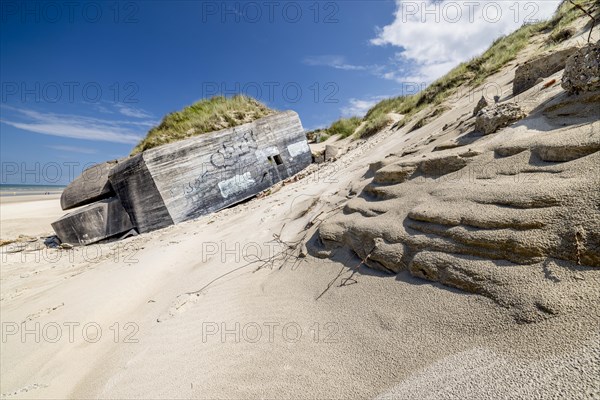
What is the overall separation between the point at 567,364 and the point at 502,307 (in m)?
0.28

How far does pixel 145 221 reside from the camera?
5.37 m

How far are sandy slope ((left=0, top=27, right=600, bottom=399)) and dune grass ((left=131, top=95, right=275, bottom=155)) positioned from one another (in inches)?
171

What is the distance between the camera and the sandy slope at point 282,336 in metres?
1.01

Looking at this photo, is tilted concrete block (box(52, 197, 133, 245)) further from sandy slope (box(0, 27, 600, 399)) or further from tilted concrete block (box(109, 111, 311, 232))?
sandy slope (box(0, 27, 600, 399))

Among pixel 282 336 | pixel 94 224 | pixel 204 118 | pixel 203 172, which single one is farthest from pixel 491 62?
pixel 94 224

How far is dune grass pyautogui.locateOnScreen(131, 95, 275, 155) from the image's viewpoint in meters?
6.96

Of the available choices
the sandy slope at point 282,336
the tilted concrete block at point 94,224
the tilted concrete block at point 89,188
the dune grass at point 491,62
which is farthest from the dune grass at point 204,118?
the sandy slope at point 282,336

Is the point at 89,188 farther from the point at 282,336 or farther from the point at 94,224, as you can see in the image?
the point at 282,336

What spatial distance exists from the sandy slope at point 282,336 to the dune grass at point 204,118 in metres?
4.34

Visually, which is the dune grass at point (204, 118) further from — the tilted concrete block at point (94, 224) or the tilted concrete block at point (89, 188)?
the tilted concrete block at point (94, 224)

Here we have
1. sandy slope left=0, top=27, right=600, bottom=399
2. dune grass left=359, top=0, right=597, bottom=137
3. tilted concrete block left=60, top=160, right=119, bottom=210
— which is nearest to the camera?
sandy slope left=0, top=27, right=600, bottom=399

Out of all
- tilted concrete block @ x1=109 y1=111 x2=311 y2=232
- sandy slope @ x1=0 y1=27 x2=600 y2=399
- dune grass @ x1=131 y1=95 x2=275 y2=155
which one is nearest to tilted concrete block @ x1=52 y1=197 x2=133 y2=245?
tilted concrete block @ x1=109 y1=111 x2=311 y2=232

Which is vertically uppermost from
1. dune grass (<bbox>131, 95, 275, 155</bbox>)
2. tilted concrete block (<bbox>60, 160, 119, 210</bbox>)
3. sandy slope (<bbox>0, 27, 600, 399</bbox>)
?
dune grass (<bbox>131, 95, 275, 155</bbox>)

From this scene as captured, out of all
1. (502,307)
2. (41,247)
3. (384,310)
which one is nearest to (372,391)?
(384,310)
